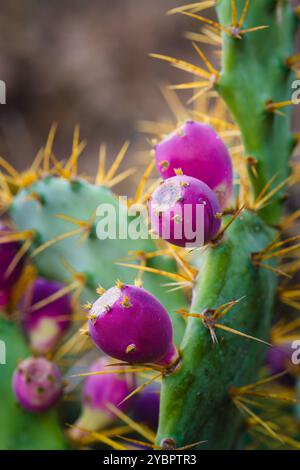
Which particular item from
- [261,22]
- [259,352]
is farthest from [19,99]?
[259,352]

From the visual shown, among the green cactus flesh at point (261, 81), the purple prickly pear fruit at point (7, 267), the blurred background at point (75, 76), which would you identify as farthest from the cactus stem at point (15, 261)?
the blurred background at point (75, 76)

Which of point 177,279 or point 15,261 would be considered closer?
point 177,279

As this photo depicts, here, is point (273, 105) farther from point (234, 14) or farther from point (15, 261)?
point (15, 261)

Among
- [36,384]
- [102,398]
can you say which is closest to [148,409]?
[102,398]

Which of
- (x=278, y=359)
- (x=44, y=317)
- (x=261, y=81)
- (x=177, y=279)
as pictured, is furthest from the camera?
(x=278, y=359)

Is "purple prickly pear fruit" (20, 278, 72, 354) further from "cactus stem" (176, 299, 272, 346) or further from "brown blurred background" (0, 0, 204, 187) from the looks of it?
"brown blurred background" (0, 0, 204, 187)

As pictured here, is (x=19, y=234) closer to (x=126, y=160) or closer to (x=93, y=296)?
(x=93, y=296)

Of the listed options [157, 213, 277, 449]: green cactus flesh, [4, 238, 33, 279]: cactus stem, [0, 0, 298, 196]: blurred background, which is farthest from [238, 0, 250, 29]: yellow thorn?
[0, 0, 298, 196]: blurred background
